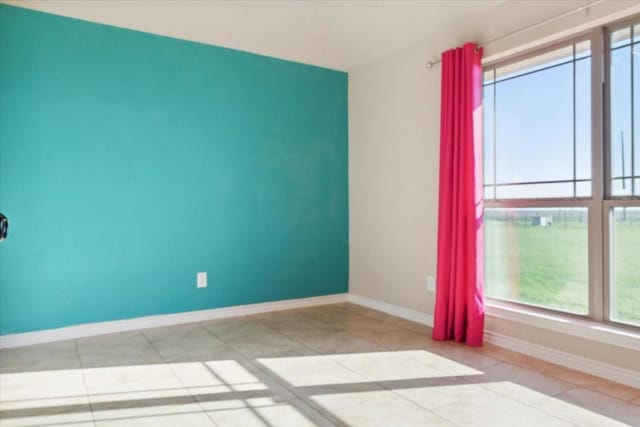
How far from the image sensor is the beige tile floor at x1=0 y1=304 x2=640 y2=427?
78.5 inches

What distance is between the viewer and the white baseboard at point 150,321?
306 centimetres

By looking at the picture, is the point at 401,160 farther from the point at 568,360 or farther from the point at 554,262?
the point at 568,360

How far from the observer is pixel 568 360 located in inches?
102

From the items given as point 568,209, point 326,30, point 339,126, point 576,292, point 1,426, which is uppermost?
point 326,30

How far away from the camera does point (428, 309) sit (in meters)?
3.52

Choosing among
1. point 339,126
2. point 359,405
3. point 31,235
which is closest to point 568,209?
point 359,405

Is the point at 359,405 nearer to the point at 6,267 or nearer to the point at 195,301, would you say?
the point at 195,301

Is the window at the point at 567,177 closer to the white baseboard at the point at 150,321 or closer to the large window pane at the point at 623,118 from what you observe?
the large window pane at the point at 623,118

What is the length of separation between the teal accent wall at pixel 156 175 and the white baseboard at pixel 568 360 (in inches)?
70.7

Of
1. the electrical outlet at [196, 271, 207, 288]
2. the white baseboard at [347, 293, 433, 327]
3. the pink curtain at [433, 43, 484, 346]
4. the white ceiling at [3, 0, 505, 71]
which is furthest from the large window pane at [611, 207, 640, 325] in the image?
the electrical outlet at [196, 271, 207, 288]

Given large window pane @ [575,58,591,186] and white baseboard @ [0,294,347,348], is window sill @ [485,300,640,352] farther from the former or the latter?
white baseboard @ [0,294,347,348]

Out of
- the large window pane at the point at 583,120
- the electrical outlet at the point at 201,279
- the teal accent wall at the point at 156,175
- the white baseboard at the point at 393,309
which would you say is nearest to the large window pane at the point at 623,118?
the large window pane at the point at 583,120

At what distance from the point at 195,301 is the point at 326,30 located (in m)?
2.59

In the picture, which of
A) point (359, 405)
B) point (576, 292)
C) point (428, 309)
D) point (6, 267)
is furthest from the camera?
point (428, 309)
